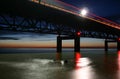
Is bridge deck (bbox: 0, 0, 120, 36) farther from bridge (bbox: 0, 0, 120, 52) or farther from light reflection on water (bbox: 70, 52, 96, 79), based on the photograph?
light reflection on water (bbox: 70, 52, 96, 79)

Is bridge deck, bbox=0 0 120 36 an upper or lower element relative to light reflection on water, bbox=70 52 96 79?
upper

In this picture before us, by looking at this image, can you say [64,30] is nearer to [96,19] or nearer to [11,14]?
[96,19]

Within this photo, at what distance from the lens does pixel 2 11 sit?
5466 centimetres

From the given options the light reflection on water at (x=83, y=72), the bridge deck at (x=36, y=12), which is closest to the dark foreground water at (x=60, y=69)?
the light reflection on water at (x=83, y=72)

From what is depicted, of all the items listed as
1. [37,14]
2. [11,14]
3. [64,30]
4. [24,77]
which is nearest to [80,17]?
[64,30]

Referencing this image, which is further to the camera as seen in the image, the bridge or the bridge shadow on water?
the bridge

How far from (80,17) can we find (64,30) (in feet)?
52.3

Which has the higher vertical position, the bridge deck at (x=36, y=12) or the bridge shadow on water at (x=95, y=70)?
the bridge deck at (x=36, y=12)

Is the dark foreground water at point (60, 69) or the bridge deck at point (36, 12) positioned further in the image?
the bridge deck at point (36, 12)

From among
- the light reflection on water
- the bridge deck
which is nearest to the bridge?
the bridge deck

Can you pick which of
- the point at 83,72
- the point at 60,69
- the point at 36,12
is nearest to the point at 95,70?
the point at 83,72

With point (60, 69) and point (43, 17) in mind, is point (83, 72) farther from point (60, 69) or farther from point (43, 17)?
point (43, 17)

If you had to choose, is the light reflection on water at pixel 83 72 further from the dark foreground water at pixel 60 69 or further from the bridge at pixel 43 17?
the bridge at pixel 43 17

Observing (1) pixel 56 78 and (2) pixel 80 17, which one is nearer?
(1) pixel 56 78
